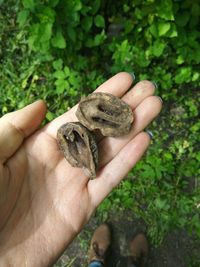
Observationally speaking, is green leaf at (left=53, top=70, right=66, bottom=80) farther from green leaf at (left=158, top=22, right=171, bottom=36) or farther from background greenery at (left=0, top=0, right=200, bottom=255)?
green leaf at (left=158, top=22, right=171, bottom=36)

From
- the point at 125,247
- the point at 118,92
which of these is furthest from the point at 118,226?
the point at 118,92

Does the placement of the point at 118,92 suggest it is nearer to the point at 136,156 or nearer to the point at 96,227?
the point at 136,156

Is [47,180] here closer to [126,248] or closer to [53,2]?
[53,2]

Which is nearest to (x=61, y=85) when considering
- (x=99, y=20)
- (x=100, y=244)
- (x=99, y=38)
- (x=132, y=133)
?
(x=99, y=38)

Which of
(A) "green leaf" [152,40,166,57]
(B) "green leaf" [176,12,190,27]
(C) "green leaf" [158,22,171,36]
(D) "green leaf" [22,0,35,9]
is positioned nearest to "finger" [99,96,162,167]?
(C) "green leaf" [158,22,171,36]

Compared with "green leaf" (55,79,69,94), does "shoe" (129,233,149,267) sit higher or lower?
lower

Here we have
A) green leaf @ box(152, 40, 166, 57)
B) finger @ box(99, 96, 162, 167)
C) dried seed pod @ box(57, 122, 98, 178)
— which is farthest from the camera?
green leaf @ box(152, 40, 166, 57)

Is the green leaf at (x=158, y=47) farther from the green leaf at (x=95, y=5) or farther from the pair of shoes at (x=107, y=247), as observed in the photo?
the pair of shoes at (x=107, y=247)

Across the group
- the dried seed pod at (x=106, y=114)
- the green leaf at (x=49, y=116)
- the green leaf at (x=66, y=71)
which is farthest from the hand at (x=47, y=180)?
the green leaf at (x=49, y=116)
